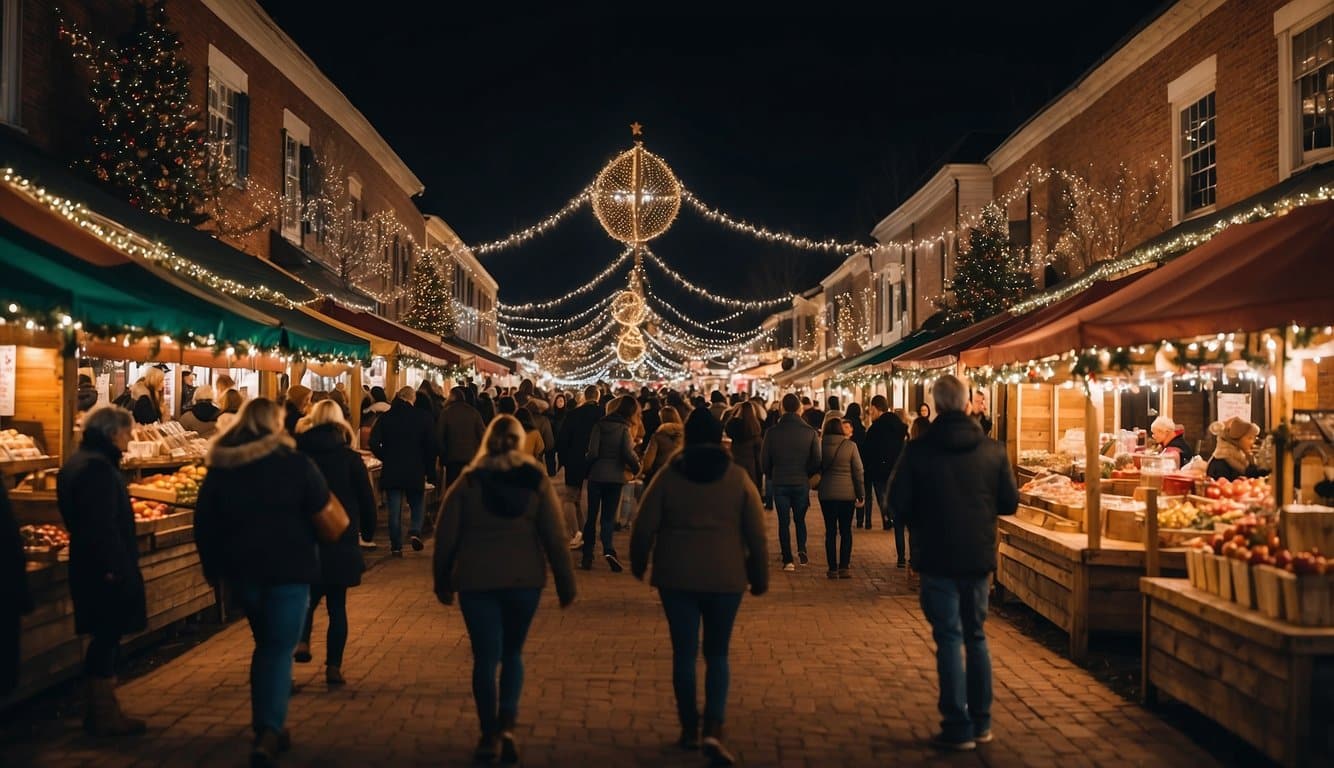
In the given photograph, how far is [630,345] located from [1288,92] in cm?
3266

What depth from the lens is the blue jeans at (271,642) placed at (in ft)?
19.0

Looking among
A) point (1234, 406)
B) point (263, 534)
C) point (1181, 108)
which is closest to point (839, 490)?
point (1234, 406)

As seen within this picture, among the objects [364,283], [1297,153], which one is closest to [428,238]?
[364,283]

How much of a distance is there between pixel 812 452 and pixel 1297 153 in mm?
6215

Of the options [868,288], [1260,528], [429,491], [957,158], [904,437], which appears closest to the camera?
[1260,528]

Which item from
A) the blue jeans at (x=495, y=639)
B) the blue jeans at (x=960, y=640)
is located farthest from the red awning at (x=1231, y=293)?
the blue jeans at (x=495, y=639)

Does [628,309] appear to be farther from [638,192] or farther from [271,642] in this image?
[271,642]

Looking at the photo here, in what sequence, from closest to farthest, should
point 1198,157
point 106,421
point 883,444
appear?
point 106,421 → point 883,444 → point 1198,157

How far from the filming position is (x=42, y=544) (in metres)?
7.85

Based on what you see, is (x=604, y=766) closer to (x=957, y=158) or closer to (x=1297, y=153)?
(x=1297, y=153)

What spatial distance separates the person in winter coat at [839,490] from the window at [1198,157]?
6.41m

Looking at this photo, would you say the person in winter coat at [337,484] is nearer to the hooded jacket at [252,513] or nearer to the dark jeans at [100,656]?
the dark jeans at [100,656]

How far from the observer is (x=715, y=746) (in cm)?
594

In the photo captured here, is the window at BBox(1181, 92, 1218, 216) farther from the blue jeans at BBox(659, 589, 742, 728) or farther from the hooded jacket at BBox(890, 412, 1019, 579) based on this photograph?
the blue jeans at BBox(659, 589, 742, 728)
